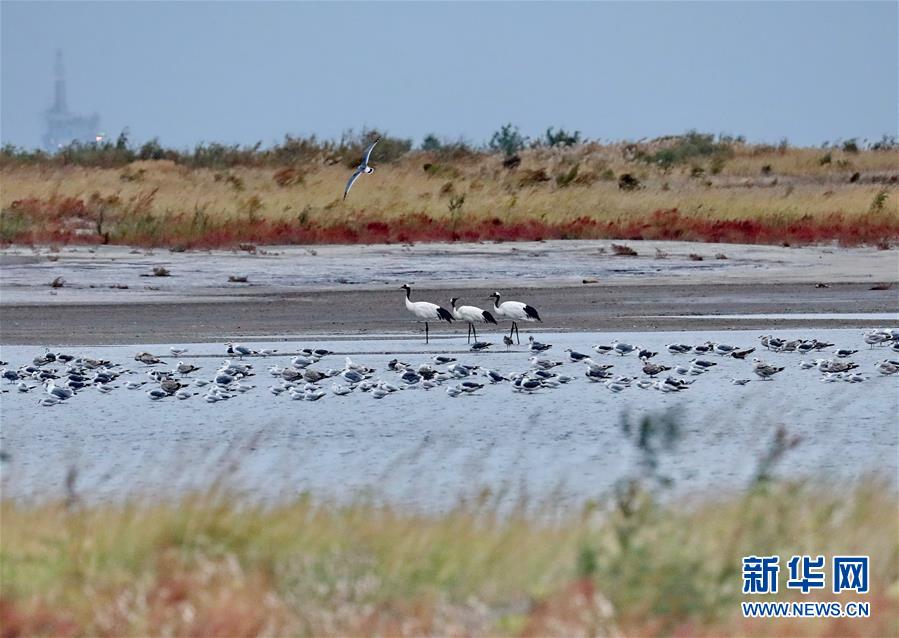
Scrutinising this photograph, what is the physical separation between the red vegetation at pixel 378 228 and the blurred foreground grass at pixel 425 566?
59.7 ft

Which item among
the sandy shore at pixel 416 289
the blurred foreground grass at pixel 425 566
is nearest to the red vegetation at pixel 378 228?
the sandy shore at pixel 416 289

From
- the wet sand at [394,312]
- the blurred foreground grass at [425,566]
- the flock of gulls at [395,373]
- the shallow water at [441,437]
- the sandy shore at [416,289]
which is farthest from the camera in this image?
the sandy shore at [416,289]

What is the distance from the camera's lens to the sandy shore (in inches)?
668

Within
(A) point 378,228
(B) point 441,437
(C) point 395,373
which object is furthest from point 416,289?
(B) point 441,437

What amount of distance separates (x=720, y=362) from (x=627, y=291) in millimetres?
7158

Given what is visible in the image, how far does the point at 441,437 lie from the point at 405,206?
18058 mm

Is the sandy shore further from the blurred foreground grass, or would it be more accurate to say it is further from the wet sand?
the blurred foreground grass

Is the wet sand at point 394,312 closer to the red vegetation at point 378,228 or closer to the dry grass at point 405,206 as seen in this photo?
the red vegetation at point 378,228

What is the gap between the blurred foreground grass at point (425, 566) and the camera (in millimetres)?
5211

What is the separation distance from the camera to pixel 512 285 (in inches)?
839

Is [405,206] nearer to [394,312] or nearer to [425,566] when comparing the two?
[394,312]

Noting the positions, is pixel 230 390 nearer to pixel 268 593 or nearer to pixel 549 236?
pixel 268 593

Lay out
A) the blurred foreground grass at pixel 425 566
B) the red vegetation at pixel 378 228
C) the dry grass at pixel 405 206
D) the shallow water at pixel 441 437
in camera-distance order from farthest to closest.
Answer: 1. the dry grass at pixel 405 206
2. the red vegetation at pixel 378 228
3. the shallow water at pixel 441 437
4. the blurred foreground grass at pixel 425 566

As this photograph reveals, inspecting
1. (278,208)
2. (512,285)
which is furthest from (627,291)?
(278,208)
